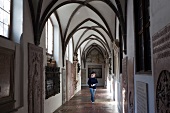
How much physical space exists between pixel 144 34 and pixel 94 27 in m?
11.0

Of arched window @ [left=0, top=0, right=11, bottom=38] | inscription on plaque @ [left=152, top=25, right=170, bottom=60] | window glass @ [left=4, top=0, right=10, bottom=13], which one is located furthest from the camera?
window glass @ [left=4, top=0, right=10, bottom=13]

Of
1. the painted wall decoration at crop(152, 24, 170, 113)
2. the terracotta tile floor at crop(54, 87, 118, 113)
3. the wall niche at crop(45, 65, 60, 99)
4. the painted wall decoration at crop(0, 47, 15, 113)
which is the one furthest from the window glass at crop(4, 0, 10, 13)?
the terracotta tile floor at crop(54, 87, 118, 113)

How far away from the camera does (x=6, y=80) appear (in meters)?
4.89

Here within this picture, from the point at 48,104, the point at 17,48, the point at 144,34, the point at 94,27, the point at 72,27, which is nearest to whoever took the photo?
the point at 144,34

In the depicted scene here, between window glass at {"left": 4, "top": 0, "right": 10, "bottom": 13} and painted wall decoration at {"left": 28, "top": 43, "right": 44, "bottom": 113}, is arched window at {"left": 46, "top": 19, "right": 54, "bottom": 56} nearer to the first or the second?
painted wall decoration at {"left": 28, "top": 43, "right": 44, "bottom": 113}

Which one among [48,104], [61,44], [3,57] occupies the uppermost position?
[61,44]

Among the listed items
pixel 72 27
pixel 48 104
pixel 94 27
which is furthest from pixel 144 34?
pixel 94 27

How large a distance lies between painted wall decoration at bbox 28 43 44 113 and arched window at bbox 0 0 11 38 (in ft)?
3.12

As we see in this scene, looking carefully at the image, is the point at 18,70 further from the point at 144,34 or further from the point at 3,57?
the point at 144,34

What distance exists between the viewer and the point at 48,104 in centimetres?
891

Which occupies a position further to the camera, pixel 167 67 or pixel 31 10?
pixel 31 10

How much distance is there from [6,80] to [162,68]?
331 cm

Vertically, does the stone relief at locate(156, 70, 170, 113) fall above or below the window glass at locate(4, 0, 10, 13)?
below

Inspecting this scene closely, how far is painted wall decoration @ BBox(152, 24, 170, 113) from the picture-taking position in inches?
103
